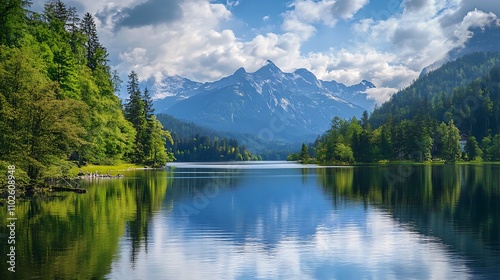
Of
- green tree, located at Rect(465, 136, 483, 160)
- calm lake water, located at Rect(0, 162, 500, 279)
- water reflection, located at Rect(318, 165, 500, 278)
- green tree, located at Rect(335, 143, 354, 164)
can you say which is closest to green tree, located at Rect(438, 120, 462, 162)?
green tree, located at Rect(465, 136, 483, 160)

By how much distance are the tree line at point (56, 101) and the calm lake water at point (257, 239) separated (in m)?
7.90

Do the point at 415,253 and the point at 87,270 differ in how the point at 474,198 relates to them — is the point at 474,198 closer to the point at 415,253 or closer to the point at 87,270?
the point at 415,253

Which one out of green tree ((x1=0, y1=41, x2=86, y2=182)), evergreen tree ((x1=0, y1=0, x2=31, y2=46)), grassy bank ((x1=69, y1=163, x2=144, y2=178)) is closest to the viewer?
green tree ((x1=0, y1=41, x2=86, y2=182))

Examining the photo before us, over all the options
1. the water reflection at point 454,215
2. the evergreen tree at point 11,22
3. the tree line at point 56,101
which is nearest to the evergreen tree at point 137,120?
the tree line at point 56,101

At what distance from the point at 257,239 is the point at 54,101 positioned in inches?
1361

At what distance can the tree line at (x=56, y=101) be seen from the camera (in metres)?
50.6

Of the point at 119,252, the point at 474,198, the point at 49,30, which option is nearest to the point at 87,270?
the point at 119,252

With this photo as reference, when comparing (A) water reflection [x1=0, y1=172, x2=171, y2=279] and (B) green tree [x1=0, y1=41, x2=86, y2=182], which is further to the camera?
(B) green tree [x1=0, y1=41, x2=86, y2=182]

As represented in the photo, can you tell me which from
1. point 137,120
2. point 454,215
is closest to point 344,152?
point 137,120

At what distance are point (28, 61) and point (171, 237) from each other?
4038 centimetres

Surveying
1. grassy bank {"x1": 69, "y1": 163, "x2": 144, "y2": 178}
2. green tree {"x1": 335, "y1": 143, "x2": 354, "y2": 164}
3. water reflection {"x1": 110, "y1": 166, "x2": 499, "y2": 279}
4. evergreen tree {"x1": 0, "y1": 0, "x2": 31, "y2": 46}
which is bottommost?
water reflection {"x1": 110, "y1": 166, "x2": 499, "y2": 279}

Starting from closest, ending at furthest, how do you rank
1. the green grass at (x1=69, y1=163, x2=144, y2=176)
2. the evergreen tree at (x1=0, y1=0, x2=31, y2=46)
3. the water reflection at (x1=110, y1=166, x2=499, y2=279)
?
the water reflection at (x1=110, y1=166, x2=499, y2=279) → the evergreen tree at (x1=0, y1=0, x2=31, y2=46) → the green grass at (x1=69, y1=163, x2=144, y2=176)

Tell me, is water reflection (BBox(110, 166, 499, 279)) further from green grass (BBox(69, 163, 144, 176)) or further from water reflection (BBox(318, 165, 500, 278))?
green grass (BBox(69, 163, 144, 176))

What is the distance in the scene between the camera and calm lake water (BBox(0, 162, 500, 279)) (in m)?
20.0
